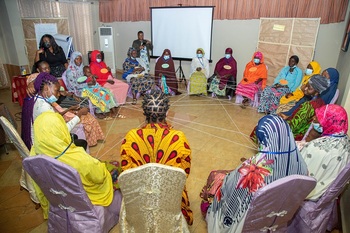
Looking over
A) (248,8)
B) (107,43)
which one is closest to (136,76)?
(248,8)

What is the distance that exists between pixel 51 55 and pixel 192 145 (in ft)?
11.0

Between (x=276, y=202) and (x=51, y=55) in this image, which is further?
(x=51, y=55)

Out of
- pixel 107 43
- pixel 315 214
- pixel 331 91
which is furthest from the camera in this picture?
pixel 107 43

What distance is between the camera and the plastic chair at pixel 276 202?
4.40 ft

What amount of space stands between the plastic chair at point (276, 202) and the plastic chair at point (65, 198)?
41.1 inches

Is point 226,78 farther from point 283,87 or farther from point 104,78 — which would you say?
point 104,78

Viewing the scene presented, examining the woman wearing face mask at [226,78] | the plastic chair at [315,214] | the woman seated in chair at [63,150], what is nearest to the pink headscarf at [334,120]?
the plastic chair at [315,214]

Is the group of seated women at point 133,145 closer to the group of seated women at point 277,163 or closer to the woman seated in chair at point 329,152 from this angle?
the group of seated women at point 277,163

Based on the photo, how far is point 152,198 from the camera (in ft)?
4.63

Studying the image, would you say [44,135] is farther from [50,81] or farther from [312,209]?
[312,209]

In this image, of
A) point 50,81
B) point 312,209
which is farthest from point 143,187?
point 50,81

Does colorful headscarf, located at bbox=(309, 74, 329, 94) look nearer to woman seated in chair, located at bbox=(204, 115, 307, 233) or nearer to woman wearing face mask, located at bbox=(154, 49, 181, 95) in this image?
woman seated in chair, located at bbox=(204, 115, 307, 233)

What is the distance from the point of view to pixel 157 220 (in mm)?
1495

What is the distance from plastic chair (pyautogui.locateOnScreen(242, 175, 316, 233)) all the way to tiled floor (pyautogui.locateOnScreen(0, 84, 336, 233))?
77cm
